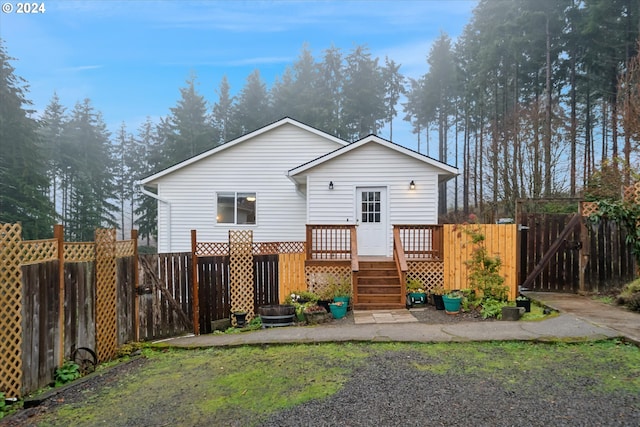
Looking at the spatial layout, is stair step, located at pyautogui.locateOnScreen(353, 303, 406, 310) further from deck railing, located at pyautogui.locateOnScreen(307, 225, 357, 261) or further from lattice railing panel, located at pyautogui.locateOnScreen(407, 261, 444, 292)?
deck railing, located at pyautogui.locateOnScreen(307, 225, 357, 261)

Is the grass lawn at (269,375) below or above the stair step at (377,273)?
below

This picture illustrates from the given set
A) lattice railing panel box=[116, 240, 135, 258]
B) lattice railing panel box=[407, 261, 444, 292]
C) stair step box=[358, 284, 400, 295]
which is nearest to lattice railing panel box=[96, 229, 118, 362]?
lattice railing panel box=[116, 240, 135, 258]

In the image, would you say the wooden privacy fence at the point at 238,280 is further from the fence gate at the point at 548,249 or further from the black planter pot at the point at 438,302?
the fence gate at the point at 548,249

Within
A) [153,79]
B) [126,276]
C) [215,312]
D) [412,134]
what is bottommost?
[215,312]

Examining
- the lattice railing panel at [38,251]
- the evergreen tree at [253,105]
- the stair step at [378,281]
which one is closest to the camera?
the lattice railing panel at [38,251]

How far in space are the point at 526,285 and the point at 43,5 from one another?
45.1 ft

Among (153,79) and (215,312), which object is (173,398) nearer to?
(215,312)

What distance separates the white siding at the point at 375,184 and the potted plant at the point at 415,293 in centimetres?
232

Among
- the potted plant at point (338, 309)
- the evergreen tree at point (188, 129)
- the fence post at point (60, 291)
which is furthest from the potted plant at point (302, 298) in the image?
the evergreen tree at point (188, 129)

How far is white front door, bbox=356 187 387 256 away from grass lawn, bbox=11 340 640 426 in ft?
19.3

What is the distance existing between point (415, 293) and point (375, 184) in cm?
387

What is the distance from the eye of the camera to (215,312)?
7.76m

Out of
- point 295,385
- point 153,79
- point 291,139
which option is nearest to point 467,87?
point 291,139

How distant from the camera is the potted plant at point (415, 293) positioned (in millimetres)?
8711
